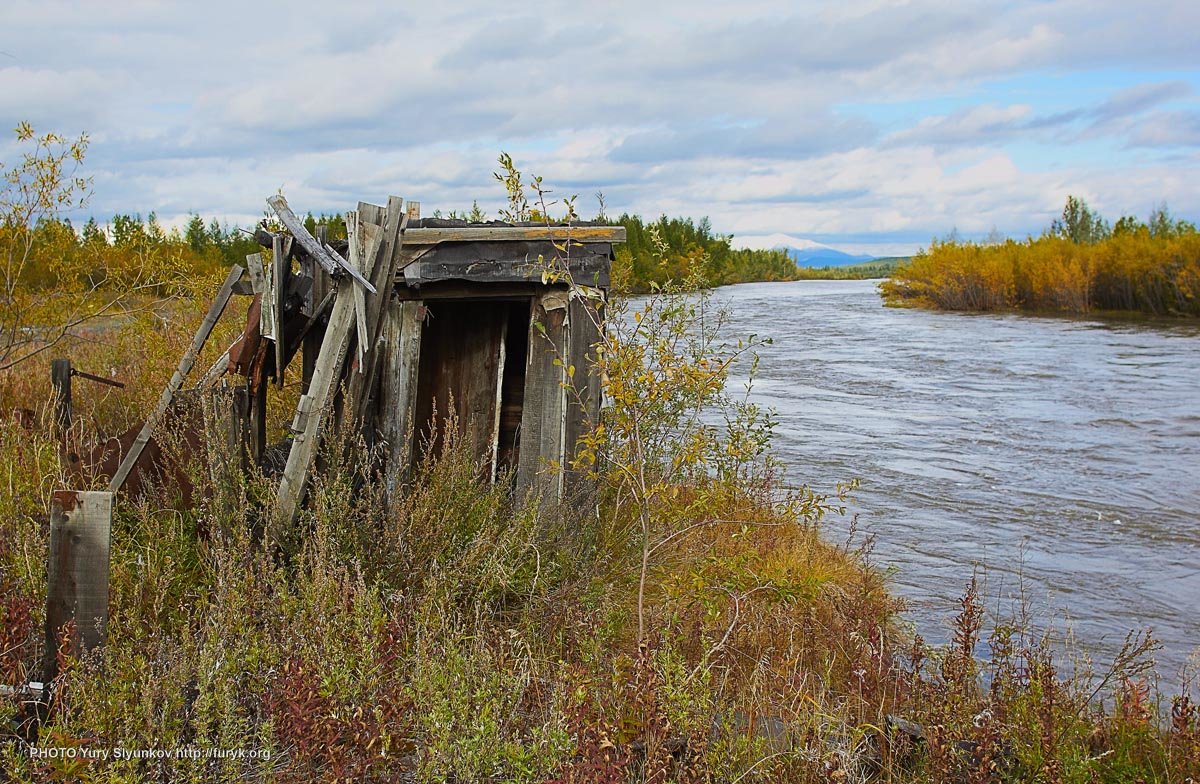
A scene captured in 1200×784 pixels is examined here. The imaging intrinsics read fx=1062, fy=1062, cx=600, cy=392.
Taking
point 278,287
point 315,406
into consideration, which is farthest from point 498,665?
point 278,287

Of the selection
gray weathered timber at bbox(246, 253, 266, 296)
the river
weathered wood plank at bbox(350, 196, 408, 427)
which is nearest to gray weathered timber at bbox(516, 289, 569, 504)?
weathered wood plank at bbox(350, 196, 408, 427)

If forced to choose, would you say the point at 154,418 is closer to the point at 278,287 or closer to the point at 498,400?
the point at 278,287

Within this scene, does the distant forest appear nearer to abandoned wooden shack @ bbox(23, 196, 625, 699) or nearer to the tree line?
abandoned wooden shack @ bbox(23, 196, 625, 699)

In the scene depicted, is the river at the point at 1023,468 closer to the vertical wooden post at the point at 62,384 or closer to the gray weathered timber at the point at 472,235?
the gray weathered timber at the point at 472,235

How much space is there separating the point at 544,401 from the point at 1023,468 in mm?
6720

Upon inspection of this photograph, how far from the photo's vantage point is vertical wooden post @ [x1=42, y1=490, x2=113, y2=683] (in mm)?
3527

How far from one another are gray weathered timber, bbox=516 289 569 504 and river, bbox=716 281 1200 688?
8.14 ft

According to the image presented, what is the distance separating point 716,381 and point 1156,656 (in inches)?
132

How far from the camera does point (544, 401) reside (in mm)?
6105

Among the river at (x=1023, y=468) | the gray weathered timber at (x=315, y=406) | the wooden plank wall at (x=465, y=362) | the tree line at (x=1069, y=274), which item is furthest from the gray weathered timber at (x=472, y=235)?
the tree line at (x=1069, y=274)

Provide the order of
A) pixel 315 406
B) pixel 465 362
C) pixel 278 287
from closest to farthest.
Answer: pixel 315 406 → pixel 278 287 → pixel 465 362

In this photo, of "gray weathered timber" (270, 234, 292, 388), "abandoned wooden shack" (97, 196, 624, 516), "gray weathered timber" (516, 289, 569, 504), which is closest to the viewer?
"abandoned wooden shack" (97, 196, 624, 516)

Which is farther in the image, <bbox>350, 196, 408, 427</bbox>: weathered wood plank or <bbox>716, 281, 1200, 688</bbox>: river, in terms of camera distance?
<bbox>716, 281, 1200, 688</bbox>: river

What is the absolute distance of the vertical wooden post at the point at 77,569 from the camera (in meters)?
3.53
